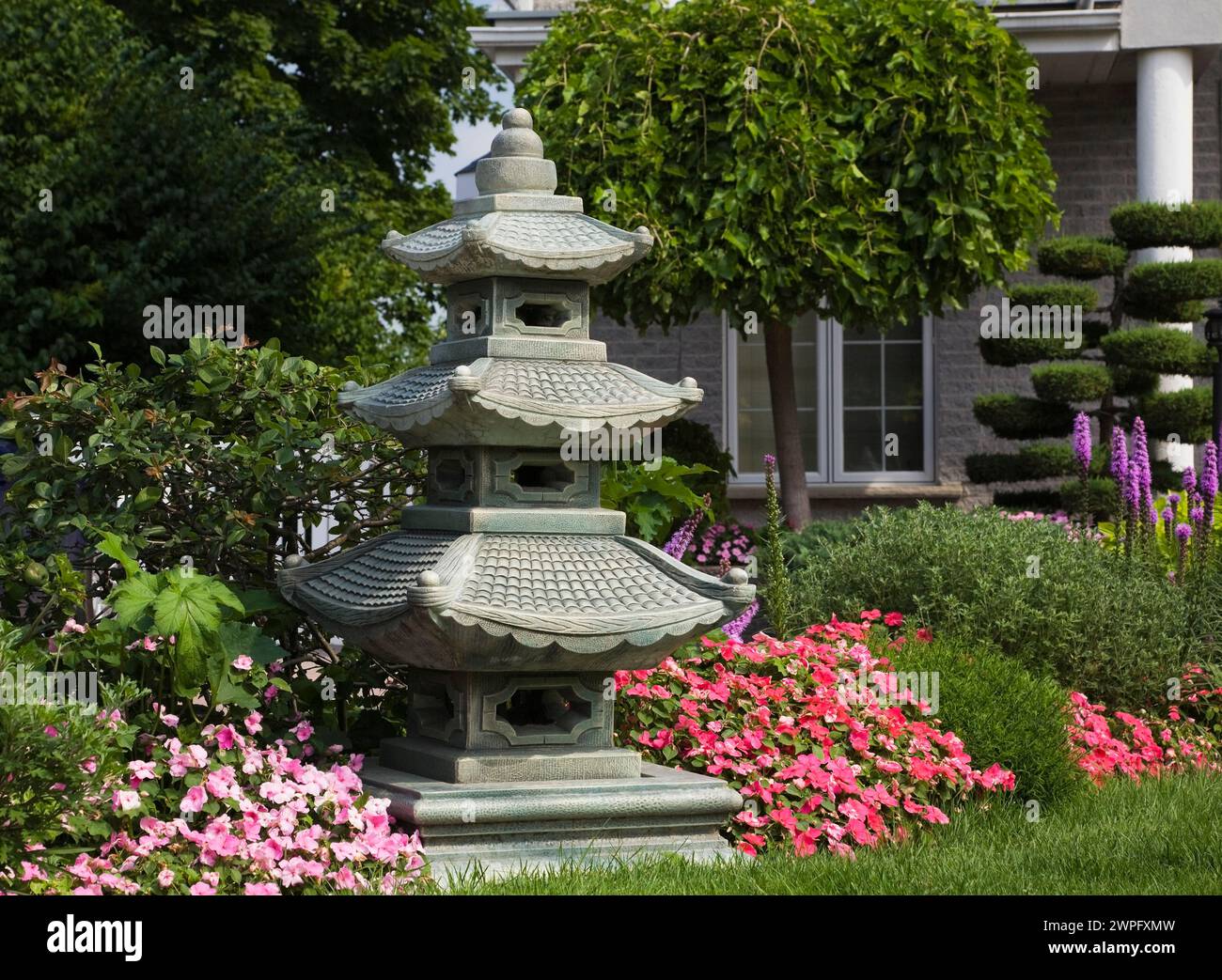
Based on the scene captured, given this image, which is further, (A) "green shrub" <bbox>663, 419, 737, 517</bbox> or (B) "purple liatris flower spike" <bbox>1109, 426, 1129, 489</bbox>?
(A) "green shrub" <bbox>663, 419, 737, 517</bbox>

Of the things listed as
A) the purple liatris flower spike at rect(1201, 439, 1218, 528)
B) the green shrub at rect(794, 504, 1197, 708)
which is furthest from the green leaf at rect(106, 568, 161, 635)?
the purple liatris flower spike at rect(1201, 439, 1218, 528)

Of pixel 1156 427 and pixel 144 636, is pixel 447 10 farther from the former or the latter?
pixel 144 636

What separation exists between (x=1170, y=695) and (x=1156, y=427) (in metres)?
3.98

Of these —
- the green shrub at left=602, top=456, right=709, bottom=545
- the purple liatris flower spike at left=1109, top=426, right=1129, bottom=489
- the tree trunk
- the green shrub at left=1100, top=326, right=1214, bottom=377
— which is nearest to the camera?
the green shrub at left=602, top=456, right=709, bottom=545

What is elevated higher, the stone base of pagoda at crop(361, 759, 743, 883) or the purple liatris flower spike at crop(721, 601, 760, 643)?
the purple liatris flower spike at crop(721, 601, 760, 643)

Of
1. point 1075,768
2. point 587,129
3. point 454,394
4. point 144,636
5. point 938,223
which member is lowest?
point 1075,768

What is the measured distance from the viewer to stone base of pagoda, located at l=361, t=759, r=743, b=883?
18.0 ft

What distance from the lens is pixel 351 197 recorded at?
762 inches

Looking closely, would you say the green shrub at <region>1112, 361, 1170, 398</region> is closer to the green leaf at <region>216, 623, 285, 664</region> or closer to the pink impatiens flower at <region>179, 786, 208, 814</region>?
the green leaf at <region>216, 623, 285, 664</region>

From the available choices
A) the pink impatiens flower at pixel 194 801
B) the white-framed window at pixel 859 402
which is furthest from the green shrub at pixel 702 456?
the pink impatiens flower at pixel 194 801

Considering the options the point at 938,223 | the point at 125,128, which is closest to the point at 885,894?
the point at 938,223

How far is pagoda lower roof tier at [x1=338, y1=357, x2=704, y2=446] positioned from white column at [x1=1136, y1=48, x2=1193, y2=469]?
7516 millimetres

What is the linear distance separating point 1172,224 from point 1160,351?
0.97 meters

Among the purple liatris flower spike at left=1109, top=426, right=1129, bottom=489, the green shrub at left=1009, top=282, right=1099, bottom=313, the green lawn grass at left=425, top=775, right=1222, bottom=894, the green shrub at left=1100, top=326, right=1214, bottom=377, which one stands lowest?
the green lawn grass at left=425, top=775, right=1222, bottom=894
